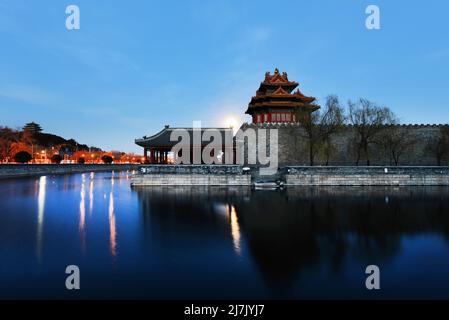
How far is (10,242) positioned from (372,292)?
458 inches

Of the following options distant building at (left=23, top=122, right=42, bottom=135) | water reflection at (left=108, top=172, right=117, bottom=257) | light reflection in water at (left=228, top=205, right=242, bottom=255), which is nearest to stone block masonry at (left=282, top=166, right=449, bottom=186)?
light reflection in water at (left=228, top=205, right=242, bottom=255)

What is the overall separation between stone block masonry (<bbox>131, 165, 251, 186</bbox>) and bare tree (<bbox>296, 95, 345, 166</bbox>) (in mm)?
10206

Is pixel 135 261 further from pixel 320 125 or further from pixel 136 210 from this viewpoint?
pixel 320 125

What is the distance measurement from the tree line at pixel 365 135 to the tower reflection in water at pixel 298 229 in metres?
13.7

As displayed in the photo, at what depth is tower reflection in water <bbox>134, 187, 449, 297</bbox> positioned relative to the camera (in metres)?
7.02

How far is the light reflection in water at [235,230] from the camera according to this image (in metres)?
8.39

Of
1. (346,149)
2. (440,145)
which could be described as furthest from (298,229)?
(440,145)
